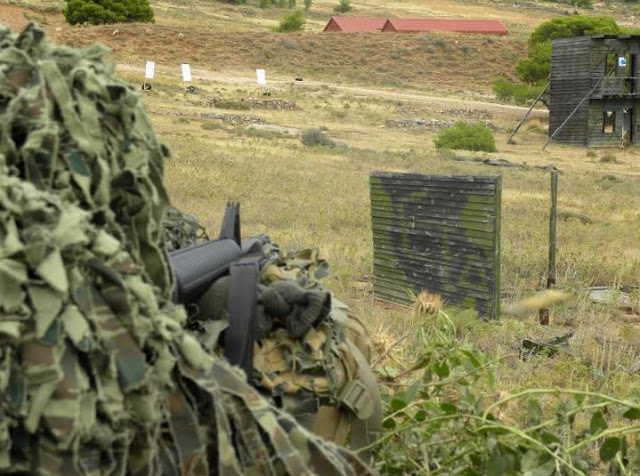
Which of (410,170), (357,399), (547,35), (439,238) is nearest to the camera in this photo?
(357,399)

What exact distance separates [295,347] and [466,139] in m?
30.8

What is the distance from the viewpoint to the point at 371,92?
5188 cm

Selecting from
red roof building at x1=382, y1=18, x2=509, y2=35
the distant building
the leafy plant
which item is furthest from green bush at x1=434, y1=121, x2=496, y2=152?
red roof building at x1=382, y1=18, x2=509, y2=35

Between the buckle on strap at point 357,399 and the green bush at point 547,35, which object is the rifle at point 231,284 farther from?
the green bush at point 547,35

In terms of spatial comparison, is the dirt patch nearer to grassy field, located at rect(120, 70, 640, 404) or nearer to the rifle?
grassy field, located at rect(120, 70, 640, 404)

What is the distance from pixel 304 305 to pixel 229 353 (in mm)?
204

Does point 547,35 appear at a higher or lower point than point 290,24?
lower

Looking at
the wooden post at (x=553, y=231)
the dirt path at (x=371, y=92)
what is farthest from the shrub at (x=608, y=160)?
the wooden post at (x=553, y=231)

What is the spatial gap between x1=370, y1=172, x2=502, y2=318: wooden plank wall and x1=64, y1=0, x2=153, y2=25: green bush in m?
49.0

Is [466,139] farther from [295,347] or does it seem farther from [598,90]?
[295,347]

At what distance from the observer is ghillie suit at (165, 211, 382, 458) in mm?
2041

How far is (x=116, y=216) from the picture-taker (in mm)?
1682

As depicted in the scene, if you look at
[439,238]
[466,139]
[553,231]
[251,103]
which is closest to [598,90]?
[466,139]

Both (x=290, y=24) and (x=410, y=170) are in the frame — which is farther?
(x=290, y=24)
